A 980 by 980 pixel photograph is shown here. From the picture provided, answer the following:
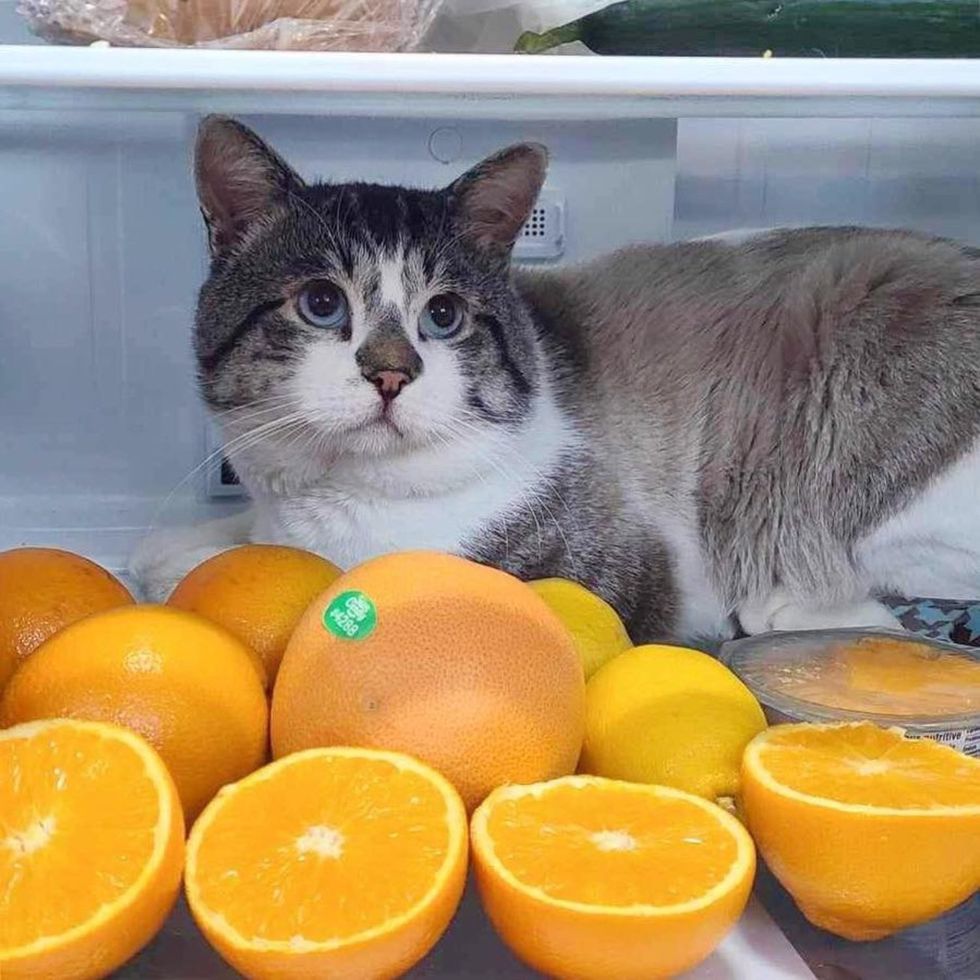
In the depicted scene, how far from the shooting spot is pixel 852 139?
1622mm

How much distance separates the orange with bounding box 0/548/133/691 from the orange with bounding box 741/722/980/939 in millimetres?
583

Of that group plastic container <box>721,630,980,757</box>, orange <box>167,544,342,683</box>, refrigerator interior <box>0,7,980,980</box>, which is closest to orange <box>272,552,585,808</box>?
orange <box>167,544,342,683</box>

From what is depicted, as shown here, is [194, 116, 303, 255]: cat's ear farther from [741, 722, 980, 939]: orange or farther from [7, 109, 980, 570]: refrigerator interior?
[741, 722, 980, 939]: orange

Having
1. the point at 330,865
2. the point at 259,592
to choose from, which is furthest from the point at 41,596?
the point at 330,865

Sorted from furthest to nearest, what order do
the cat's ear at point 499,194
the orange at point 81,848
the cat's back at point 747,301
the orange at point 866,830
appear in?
1. the cat's back at point 747,301
2. the cat's ear at point 499,194
3. the orange at point 866,830
4. the orange at point 81,848

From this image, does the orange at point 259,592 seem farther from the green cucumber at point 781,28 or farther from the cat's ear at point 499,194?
the green cucumber at point 781,28

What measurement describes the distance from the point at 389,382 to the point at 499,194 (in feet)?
0.86

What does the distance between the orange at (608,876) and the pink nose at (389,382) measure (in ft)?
1.43

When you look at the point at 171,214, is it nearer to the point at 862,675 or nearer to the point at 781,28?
the point at 781,28

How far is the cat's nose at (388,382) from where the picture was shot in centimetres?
111

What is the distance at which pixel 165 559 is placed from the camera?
4.64 ft

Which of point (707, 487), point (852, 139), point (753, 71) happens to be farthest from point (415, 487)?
point (852, 139)

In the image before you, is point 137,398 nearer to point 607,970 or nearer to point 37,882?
point 37,882

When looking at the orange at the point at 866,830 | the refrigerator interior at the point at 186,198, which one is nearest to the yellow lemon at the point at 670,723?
the orange at the point at 866,830
